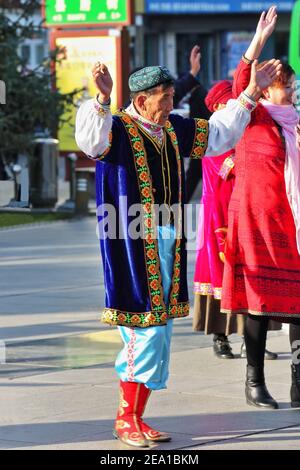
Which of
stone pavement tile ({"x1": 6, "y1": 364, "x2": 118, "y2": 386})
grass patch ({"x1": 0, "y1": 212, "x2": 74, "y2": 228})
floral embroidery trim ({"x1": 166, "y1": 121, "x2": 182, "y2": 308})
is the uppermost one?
floral embroidery trim ({"x1": 166, "y1": 121, "x2": 182, "y2": 308})

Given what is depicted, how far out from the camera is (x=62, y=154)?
22.0m

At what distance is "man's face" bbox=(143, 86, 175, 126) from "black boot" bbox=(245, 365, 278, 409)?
1.60 meters

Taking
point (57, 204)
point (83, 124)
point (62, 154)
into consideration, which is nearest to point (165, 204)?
point (83, 124)

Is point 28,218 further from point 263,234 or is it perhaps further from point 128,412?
point 128,412

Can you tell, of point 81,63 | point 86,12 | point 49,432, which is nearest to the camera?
point 49,432

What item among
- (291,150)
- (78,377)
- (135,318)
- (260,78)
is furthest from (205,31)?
(135,318)

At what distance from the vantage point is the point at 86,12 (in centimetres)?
2067

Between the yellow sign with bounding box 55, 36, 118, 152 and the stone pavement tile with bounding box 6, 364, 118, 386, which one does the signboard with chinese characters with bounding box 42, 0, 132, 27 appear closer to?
the yellow sign with bounding box 55, 36, 118, 152

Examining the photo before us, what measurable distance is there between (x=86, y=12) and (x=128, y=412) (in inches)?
580

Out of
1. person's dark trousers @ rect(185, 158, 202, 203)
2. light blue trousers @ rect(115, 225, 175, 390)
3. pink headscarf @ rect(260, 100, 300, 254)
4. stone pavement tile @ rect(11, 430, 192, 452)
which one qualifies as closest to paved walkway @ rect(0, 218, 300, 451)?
stone pavement tile @ rect(11, 430, 192, 452)

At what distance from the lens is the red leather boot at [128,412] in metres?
6.52

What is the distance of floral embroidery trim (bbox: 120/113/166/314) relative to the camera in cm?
652

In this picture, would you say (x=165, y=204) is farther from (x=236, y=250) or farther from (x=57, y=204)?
(x=57, y=204)

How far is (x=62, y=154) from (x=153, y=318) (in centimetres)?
1566
